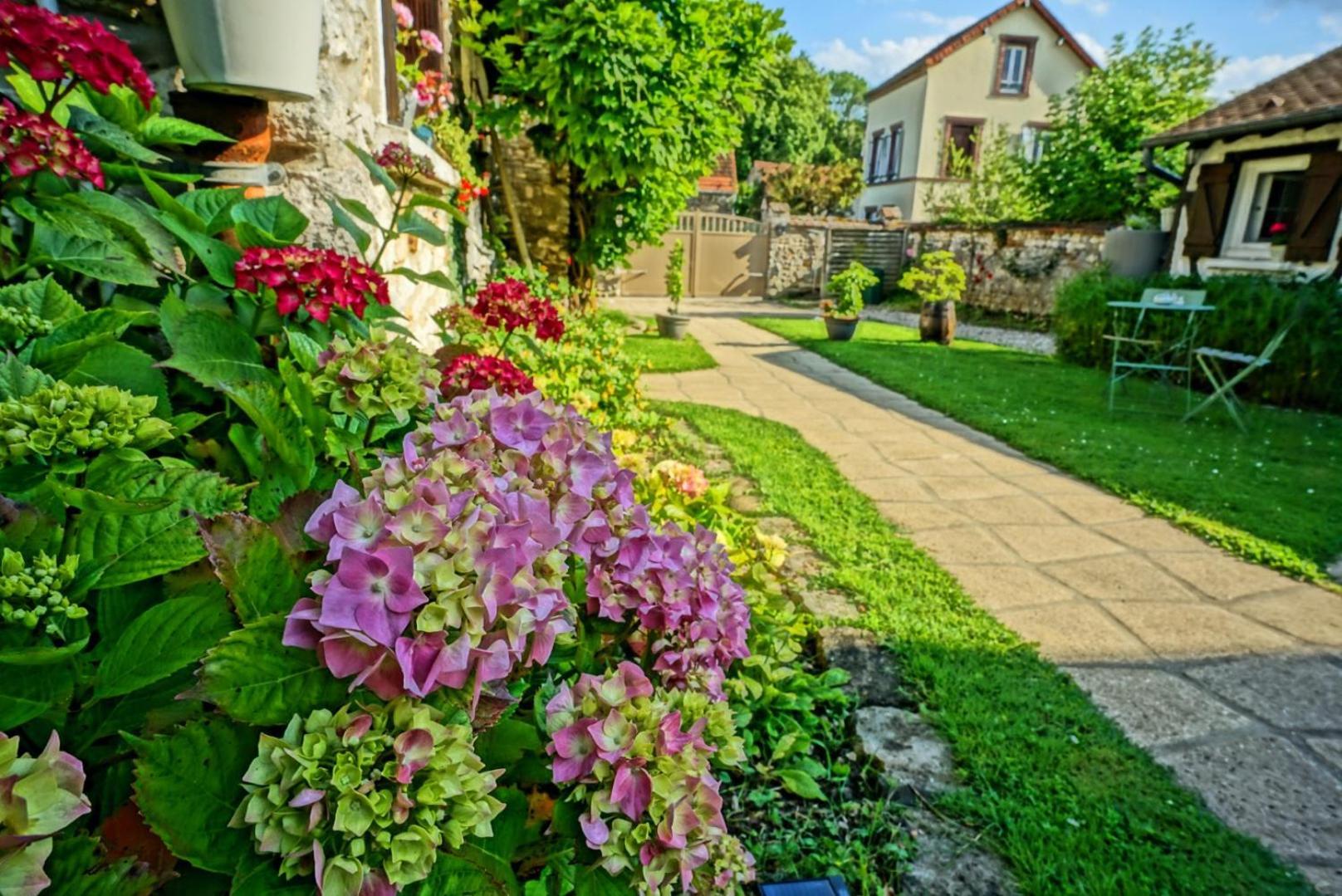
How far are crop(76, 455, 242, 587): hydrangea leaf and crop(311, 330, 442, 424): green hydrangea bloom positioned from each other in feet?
0.57

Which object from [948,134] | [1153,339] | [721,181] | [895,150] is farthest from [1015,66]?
[1153,339]

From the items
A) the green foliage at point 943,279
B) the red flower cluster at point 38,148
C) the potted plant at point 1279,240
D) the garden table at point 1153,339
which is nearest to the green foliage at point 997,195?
the green foliage at point 943,279

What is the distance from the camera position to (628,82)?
15.2 feet

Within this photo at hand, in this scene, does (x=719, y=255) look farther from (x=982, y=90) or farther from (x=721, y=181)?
(x=982, y=90)

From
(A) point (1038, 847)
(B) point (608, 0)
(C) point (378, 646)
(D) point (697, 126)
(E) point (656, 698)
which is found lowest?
(A) point (1038, 847)

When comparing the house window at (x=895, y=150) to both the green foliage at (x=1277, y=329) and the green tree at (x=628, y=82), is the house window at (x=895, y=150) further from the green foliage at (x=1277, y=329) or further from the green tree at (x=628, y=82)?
the green tree at (x=628, y=82)

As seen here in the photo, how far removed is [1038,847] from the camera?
1.33 meters

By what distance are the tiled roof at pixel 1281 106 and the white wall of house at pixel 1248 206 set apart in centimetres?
26

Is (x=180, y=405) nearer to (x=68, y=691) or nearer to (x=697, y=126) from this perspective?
(x=68, y=691)

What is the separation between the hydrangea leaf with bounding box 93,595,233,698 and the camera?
0.56 meters

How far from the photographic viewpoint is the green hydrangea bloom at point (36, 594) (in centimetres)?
52

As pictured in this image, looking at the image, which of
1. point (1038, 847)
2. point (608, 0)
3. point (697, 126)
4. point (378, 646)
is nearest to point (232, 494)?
point (378, 646)

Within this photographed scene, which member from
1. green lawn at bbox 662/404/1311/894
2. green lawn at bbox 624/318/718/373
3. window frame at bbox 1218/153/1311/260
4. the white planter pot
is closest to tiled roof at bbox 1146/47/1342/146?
window frame at bbox 1218/153/1311/260

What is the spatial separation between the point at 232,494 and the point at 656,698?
48 cm
